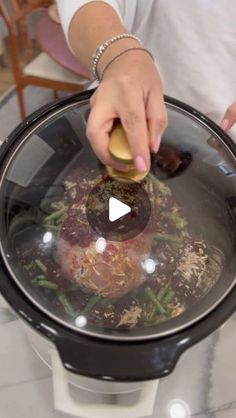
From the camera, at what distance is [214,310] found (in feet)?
1.56

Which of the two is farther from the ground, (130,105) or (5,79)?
(130,105)

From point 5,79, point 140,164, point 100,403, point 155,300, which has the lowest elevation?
point 5,79

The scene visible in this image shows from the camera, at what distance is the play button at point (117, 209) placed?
0.54 meters

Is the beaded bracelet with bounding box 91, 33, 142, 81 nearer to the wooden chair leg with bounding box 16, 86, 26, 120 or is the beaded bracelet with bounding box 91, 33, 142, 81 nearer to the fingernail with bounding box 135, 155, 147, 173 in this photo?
the fingernail with bounding box 135, 155, 147, 173

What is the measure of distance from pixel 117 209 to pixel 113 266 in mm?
69

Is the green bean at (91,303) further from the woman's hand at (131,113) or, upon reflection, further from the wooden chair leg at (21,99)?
the wooden chair leg at (21,99)

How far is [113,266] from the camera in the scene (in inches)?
21.3

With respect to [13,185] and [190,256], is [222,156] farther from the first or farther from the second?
[13,185]

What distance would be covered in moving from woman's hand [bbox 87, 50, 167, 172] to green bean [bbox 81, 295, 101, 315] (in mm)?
157

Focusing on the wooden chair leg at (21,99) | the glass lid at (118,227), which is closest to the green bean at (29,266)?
the glass lid at (118,227)

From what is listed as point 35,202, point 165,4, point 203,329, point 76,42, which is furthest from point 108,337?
point 165,4

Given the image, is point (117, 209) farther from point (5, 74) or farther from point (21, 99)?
point (5, 74)

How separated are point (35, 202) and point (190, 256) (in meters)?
0.21

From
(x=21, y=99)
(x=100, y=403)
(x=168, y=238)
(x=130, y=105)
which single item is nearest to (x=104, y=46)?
(x=130, y=105)
